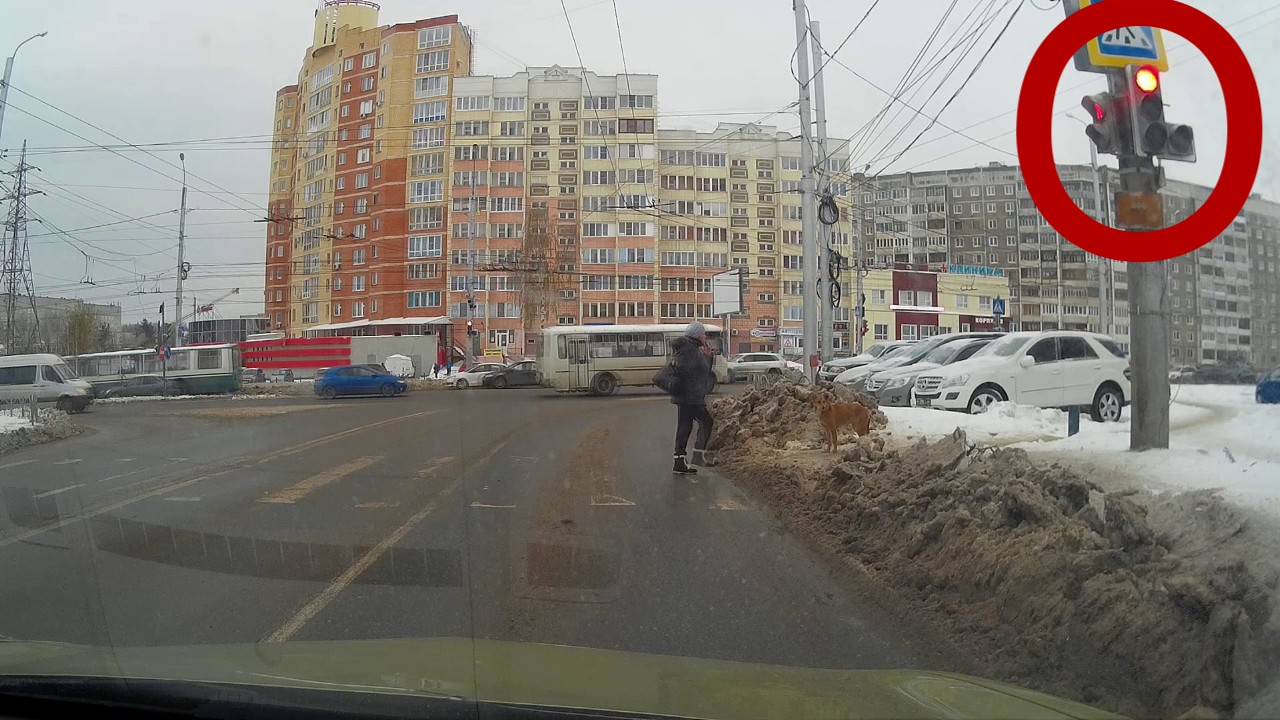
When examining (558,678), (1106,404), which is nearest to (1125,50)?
(558,678)

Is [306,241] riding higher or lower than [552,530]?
higher

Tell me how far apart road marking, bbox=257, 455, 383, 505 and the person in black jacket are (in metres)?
4.50

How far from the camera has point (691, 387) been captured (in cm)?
1110

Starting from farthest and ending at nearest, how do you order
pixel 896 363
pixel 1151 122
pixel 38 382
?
pixel 38 382 < pixel 896 363 < pixel 1151 122

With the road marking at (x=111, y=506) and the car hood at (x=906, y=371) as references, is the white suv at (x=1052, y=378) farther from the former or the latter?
the road marking at (x=111, y=506)

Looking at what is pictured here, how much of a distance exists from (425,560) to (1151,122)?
22.3 feet

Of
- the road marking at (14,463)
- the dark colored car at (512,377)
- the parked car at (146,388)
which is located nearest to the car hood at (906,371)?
the road marking at (14,463)

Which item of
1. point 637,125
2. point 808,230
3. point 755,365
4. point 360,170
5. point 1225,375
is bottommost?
point 755,365

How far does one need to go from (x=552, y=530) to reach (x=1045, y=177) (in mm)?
5210

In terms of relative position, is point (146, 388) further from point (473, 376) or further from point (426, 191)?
point (426, 191)

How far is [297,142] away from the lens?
32.1 m

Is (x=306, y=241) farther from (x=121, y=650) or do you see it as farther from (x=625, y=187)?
(x=121, y=650)

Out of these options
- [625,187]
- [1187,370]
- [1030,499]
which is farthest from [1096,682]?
[625,187]

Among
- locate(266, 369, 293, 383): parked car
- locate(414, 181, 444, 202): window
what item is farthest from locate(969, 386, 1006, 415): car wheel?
locate(414, 181, 444, 202): window
